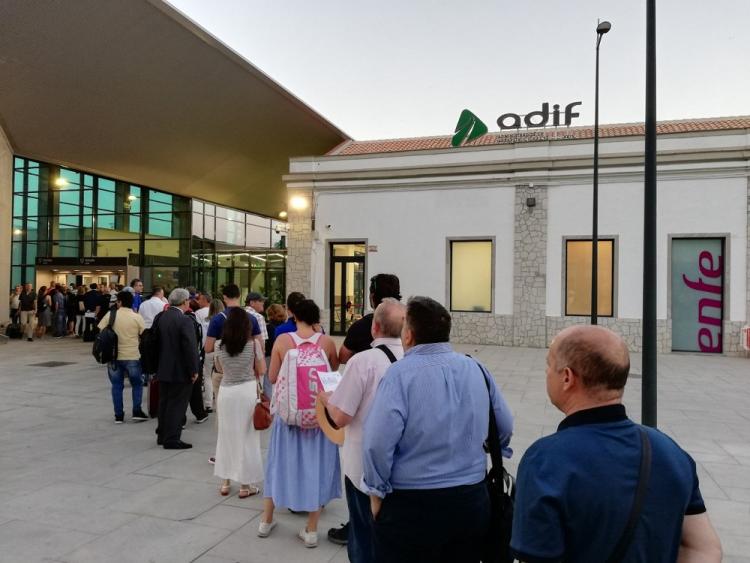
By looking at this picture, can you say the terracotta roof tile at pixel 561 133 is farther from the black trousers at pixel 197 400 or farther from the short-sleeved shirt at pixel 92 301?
the black trousers at pixel 197 400

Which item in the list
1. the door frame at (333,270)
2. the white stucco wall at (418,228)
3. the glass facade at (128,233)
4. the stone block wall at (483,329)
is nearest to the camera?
the stone block wall at (483,329)

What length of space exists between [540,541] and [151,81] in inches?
906

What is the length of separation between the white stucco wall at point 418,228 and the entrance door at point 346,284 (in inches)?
15.1

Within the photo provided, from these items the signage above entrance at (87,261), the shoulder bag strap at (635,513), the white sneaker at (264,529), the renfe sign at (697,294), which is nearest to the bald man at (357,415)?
the white sneaker at (264,529)

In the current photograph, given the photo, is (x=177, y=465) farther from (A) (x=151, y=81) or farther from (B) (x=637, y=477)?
(A) (x=151, y=81)

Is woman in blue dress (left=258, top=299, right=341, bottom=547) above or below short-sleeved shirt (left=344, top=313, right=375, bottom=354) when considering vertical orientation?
below

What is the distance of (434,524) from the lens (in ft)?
7.68

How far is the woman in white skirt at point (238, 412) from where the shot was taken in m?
4.72

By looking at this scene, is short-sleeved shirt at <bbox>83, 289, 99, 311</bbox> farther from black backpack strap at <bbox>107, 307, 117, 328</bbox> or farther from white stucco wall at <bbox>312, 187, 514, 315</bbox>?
black backpack strap at <bbox>107, 307, 117, 328</bbox>

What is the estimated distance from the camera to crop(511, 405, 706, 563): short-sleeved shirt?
1.40 metres

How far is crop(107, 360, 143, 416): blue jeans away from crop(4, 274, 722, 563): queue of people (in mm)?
3053

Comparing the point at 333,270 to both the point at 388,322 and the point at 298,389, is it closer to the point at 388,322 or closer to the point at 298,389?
the point at 298,389

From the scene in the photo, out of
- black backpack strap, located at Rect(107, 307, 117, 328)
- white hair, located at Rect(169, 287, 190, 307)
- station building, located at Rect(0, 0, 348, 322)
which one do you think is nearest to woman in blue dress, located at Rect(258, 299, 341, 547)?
white hair, located at Rect(169, 287, 190, 307)

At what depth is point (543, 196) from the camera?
1670 cm
